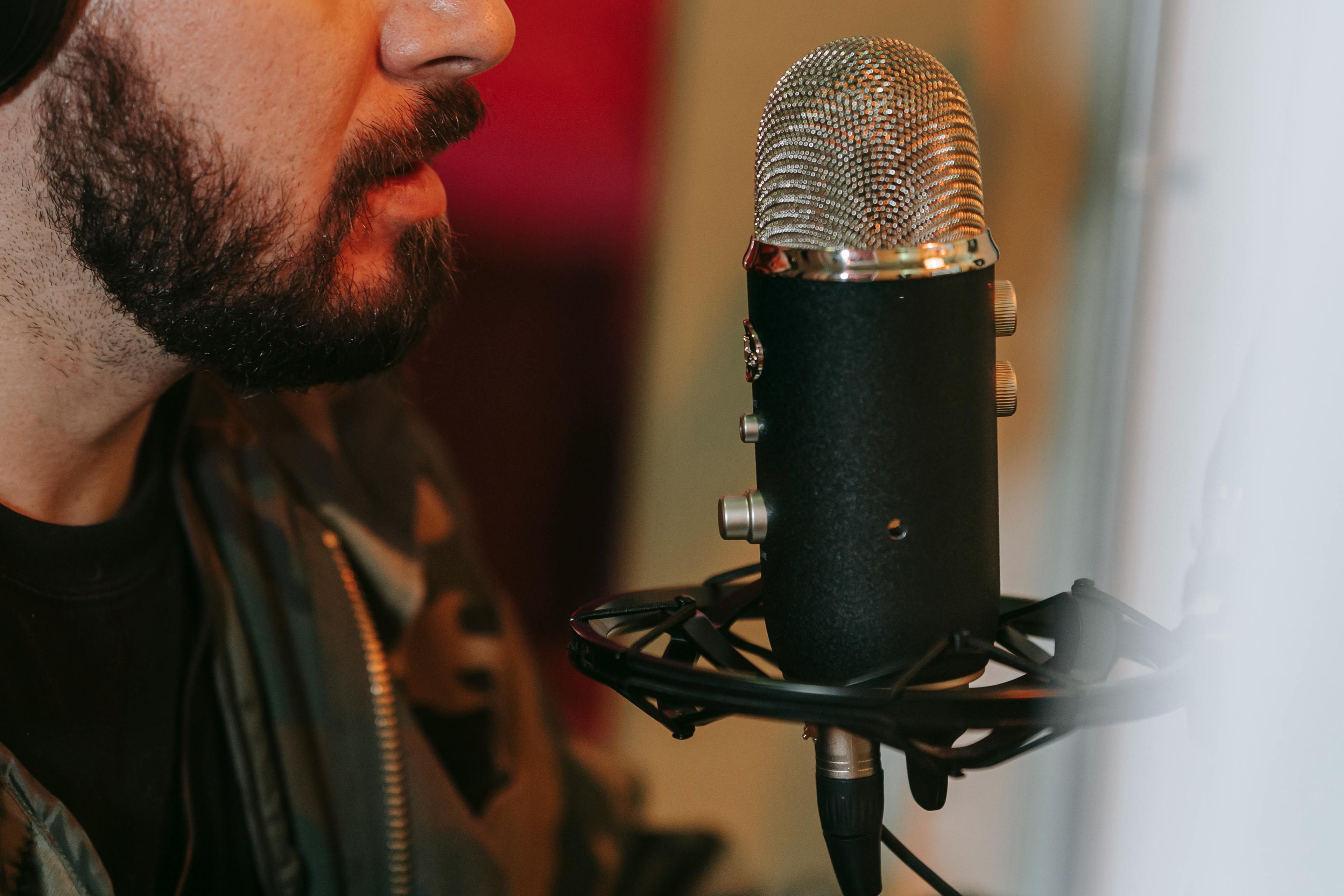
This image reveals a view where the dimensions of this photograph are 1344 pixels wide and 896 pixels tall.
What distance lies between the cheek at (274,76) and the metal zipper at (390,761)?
0.44 metres

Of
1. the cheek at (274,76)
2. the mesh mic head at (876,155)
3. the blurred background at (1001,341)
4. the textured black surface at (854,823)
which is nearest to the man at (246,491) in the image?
the cheek at (274,76)

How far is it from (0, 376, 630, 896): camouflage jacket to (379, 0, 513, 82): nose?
17.1 inches

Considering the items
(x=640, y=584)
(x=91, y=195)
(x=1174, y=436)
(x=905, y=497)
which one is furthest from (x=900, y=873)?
(x=91, y=195)

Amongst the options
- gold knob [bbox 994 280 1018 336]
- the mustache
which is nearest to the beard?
the mustache

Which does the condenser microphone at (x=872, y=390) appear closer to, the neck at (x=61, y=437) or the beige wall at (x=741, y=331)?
the beige wall at (x=741, y=331)

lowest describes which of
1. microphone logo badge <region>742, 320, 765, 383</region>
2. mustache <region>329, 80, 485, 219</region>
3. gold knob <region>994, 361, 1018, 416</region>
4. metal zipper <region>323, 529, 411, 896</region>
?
metal zipper <region>323, 529, 411, 896</region>

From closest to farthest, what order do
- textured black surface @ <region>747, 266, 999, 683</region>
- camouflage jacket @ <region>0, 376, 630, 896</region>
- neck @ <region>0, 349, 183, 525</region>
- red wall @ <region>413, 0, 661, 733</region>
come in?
textured black surface @ <region>747, 266, 999, 683</region>, neck @ <region>0, 349, 183, 525</region>, camouflage jacket @ <region>0, 376, 630, 896</region>, red wall @ <region>413, 0, 661, 733</region>

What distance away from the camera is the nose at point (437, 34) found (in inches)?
26.4

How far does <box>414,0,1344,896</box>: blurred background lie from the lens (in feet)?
1.38

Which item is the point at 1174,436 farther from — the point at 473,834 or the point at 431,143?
the point at 473,834

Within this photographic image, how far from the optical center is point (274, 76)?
628mm

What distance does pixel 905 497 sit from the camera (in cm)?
40

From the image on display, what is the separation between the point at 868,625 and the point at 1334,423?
182 millimetres

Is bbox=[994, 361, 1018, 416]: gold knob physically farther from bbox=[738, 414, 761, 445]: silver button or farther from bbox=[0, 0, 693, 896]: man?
bbox=[0, 0, 693, 896]: man
